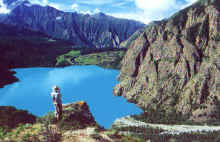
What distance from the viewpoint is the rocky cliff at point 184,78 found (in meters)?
148

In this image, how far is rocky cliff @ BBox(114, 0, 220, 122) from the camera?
14812cm

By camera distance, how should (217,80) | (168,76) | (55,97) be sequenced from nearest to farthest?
1. (55,97)
2. (217,80)
3. (168,76)

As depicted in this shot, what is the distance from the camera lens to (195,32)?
196m

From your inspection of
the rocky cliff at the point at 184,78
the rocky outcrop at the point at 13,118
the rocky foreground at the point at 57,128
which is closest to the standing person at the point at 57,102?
the rocky foreground at the point at 57,128

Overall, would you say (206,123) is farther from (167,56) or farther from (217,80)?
(167,56)

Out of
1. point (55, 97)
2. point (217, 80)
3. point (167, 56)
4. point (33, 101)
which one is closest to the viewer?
point (55, 97)

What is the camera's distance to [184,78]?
165375mm

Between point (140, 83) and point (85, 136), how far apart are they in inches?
6403

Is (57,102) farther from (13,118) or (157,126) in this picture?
(157,126)

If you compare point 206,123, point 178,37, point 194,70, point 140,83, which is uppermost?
point 178,37

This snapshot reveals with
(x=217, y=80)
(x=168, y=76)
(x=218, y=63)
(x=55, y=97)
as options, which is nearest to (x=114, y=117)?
(x=168, y=76)

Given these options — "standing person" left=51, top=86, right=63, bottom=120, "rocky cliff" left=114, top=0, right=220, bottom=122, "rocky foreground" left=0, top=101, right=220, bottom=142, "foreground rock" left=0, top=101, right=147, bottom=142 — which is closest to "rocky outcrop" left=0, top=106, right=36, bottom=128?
"rocky foreground" left=0, top=101, right=220, bottom=142

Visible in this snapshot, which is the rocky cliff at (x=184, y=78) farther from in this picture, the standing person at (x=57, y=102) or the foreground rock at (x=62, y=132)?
the standing person at (x=57, y=102)

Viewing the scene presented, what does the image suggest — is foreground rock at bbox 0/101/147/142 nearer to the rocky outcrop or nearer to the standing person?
the rocky outcrop
